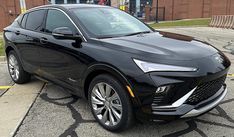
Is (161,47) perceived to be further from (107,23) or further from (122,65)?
(107,23)

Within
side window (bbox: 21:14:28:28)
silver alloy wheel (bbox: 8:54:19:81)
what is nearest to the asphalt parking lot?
silver alloy wheel (bbox: 8:54:19:81)

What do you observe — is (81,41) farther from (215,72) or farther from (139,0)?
(139,0)

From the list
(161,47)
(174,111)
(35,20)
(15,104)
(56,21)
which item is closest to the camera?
(174,111)

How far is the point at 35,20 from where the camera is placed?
5156mm

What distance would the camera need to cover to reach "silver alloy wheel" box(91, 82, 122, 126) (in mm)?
3447

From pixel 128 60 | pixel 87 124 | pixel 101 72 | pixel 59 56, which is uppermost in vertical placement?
pixel 128 60

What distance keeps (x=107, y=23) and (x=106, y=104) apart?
1.37m

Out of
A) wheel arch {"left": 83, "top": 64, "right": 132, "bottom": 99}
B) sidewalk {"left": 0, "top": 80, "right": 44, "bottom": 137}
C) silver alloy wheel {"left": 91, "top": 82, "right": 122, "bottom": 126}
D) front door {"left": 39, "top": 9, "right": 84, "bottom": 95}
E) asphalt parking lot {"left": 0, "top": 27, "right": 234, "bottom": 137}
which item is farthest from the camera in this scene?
front door {"left": 39, "top": 9, "right": 84, "bottom": 95}

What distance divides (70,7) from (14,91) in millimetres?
2175

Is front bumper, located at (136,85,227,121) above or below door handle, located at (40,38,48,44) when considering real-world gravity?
below

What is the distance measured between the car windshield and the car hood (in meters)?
0.29

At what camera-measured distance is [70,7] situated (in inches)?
178

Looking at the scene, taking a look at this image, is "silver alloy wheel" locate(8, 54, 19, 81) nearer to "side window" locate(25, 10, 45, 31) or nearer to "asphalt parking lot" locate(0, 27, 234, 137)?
"side window" locate(25, 10, 45, 31)

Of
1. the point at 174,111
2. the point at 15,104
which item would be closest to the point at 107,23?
the point at 174,111
